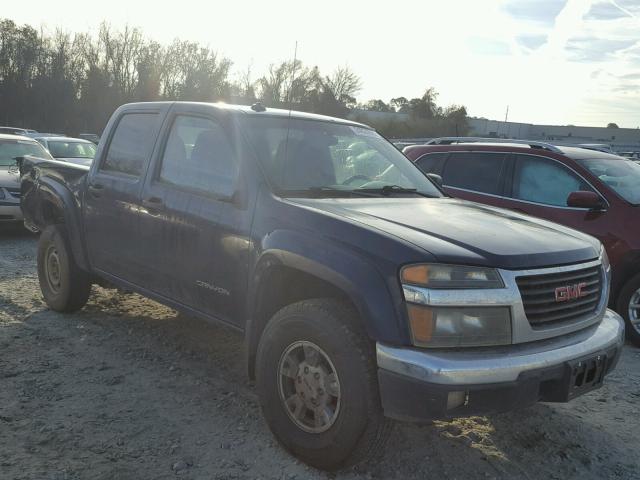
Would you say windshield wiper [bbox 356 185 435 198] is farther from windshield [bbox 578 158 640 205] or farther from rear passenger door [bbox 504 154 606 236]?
windshield [bbox 578 158 640 205]

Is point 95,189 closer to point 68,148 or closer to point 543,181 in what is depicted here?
point 543,181

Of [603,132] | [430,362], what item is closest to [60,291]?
[430,362]

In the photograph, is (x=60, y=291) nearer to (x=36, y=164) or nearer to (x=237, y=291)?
(x=36, y=164)

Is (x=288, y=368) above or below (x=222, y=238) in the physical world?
below

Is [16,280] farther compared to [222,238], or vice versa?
[16,280]

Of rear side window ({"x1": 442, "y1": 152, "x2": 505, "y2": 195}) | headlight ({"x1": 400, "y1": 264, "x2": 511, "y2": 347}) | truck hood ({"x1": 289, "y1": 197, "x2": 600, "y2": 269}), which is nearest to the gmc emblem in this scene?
truck hood ({"x1": 289, "y1": 197, "x2": 600, "y2": 269})

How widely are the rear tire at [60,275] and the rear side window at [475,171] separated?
4118mm

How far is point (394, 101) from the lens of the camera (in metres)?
86.4

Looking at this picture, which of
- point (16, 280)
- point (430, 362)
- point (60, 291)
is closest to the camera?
point (430, 362)

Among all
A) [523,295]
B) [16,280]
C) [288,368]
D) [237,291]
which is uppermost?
[523,295]

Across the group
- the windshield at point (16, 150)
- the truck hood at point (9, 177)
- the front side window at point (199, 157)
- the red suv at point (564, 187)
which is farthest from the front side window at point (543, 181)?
the windshield at point (16, 150)

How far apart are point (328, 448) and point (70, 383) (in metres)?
2.04

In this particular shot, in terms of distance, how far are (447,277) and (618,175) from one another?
14.5 feet

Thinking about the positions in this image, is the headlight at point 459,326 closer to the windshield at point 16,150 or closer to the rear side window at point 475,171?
the rear side window at point 475,171
